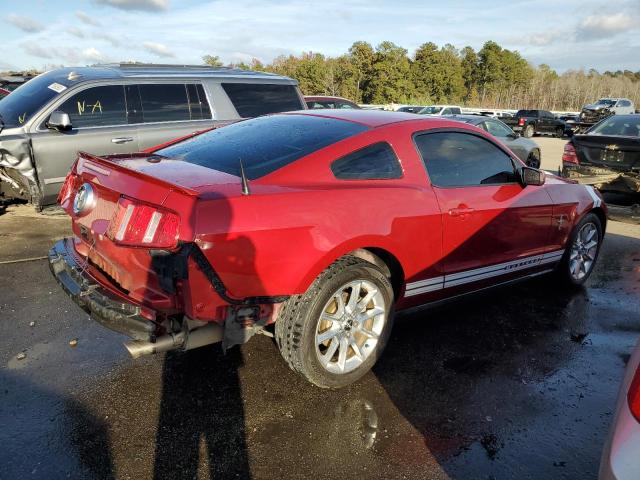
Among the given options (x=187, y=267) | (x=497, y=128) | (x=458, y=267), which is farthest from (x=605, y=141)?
(x=187, y=267)

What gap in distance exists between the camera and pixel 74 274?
304cm

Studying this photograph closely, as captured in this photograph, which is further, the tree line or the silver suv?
the tree line

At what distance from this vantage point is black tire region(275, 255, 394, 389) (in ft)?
9.21

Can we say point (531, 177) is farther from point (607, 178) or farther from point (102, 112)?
point (102, 112)

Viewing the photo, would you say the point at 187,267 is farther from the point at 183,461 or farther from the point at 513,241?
the point at 513,241

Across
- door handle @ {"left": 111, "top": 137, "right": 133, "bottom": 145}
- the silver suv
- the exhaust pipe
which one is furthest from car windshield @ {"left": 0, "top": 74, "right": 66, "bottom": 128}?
the exhaust pipe

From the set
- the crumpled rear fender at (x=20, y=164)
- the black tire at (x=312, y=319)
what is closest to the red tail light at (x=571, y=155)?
the black tire at (x=312, y=319)

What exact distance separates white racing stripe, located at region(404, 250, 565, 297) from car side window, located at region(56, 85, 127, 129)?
4.48 meters

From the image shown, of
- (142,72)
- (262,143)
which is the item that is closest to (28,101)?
(142,72)

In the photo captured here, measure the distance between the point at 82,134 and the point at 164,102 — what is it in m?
1.14

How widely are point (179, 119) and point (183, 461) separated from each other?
512cm

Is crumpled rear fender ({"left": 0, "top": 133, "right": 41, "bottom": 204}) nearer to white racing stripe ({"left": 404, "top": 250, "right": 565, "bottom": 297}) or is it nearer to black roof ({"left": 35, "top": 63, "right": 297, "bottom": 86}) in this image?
black roof ({"left": 35, "top": 63, "right": 297, "bottom": 86})

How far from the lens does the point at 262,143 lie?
3350 mm

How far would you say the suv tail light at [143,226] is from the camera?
244 cm
